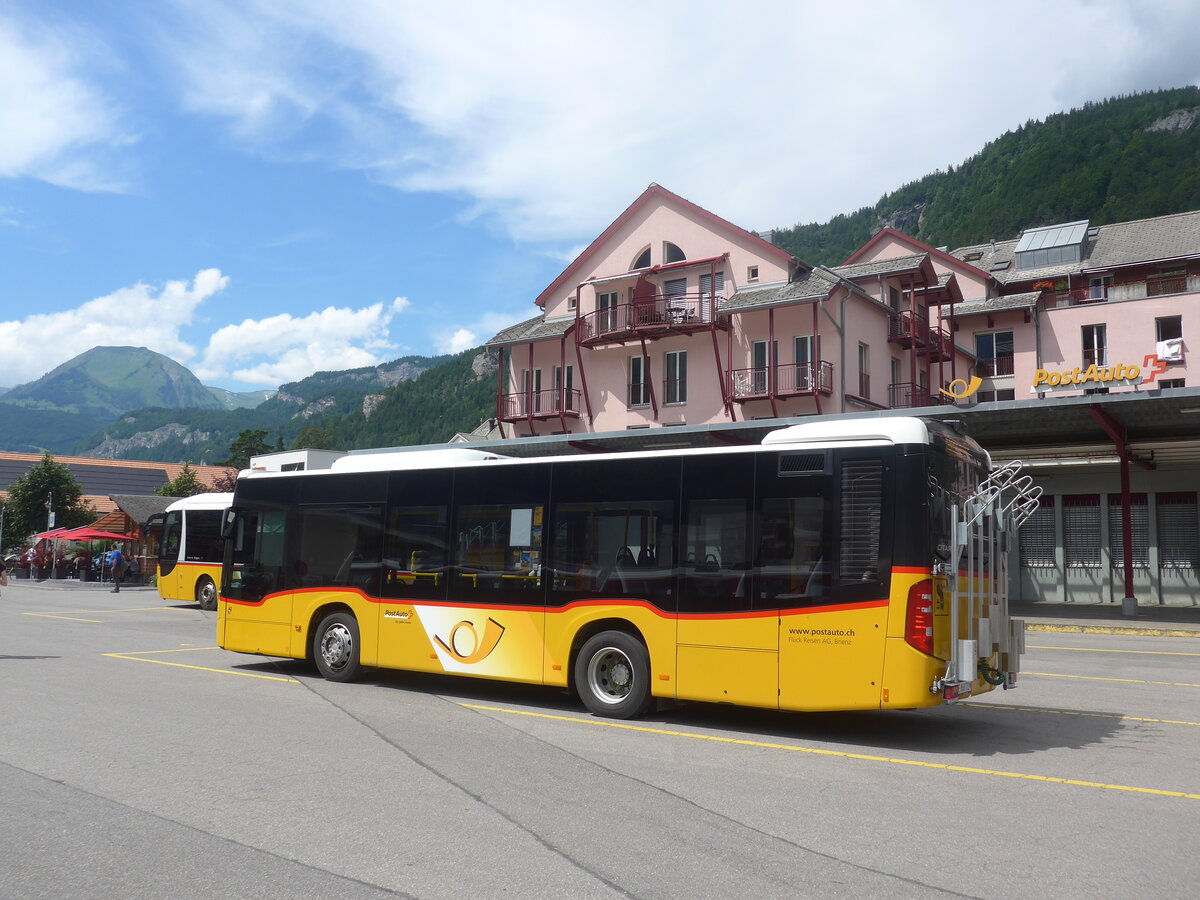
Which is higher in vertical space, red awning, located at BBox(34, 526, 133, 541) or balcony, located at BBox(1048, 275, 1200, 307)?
balcony, located at BBox(1048, 275, 1200, 307)

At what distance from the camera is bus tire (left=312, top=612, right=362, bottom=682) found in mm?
12352

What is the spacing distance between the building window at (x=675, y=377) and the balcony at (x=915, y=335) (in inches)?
325

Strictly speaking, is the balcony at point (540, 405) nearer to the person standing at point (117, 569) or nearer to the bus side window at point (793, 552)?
the person standing at point (117, 569)

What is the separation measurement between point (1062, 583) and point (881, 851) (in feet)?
90.3

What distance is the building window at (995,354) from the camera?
1842 inches

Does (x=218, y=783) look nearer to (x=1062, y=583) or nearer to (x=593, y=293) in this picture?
(x=1062, y=583)

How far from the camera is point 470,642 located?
36.8 ft

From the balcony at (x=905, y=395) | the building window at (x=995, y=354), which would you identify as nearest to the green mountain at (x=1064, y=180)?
the building window at (x=995, y=354)

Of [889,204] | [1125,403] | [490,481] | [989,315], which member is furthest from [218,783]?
[889,204]

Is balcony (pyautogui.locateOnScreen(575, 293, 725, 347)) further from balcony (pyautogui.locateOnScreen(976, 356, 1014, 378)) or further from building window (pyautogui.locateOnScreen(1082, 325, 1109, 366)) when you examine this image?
building window (pyautogui.locateOnScreen(1082, 325, 1109, 366))

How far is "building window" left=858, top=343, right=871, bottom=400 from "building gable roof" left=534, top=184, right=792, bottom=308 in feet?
14.1

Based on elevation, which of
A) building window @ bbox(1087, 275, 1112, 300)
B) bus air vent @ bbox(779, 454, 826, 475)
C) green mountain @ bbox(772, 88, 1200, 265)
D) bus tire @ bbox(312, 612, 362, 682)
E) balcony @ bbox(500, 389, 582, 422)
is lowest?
bus tire @ bbox(312, 612, 362, 682)

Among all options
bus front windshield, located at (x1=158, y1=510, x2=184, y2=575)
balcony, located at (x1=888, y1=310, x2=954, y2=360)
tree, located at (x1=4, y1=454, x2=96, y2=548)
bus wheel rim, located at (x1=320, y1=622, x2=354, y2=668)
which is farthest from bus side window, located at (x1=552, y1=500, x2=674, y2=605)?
tree, located at (x1=4, y1=454, x2=96, y2=548)

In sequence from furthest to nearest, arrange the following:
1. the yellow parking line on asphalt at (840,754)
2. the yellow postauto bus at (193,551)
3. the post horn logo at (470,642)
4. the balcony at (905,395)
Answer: the balcony at (905,395), the yellow postauto bus at (193,551), the post horn logo at (470,642), the yellow parking line on asphalt at (840,754)
